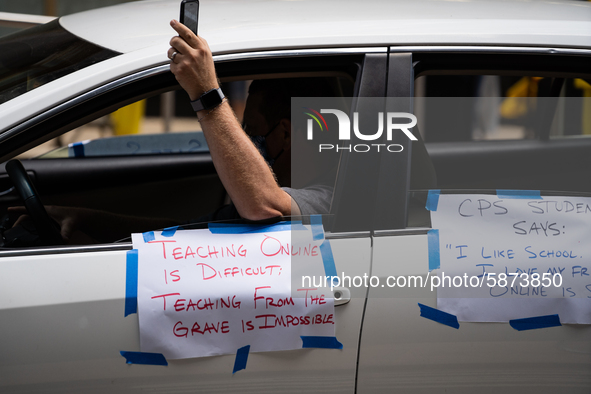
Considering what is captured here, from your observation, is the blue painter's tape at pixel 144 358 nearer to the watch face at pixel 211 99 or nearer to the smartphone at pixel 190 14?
the watch face at pixel 211 99

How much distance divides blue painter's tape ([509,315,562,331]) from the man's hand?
3.43 ft

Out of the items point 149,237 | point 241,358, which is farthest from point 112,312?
point 241,358

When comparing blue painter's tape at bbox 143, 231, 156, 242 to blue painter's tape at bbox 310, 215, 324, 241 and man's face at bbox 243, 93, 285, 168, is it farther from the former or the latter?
man's face at bbox 243, 93, 285, 168

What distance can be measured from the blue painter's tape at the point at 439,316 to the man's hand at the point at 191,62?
2.74 ft

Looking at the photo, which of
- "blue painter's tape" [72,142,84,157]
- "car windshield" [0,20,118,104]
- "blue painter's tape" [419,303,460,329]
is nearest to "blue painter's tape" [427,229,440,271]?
"blue painter's tape" [419,303,460,329]

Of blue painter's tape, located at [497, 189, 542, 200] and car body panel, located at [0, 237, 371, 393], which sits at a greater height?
blue painter's tape, located at [497, 189, 542, 200]

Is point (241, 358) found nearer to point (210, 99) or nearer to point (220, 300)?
point (220, 300)

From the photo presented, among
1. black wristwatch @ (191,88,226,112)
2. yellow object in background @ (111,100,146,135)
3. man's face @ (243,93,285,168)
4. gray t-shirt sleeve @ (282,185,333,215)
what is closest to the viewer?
black wristwatch @ (191,88,226,112)

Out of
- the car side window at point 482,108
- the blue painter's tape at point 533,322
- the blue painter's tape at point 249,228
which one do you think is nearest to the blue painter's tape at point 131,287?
the blue painter's tape at point 249,228

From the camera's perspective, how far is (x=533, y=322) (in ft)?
4.60

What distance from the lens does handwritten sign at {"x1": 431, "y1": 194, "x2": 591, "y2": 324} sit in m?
1.40

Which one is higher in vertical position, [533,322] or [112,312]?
[112,312]

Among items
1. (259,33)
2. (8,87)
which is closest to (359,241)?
(259,33)

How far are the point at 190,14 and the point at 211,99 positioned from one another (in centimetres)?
22
